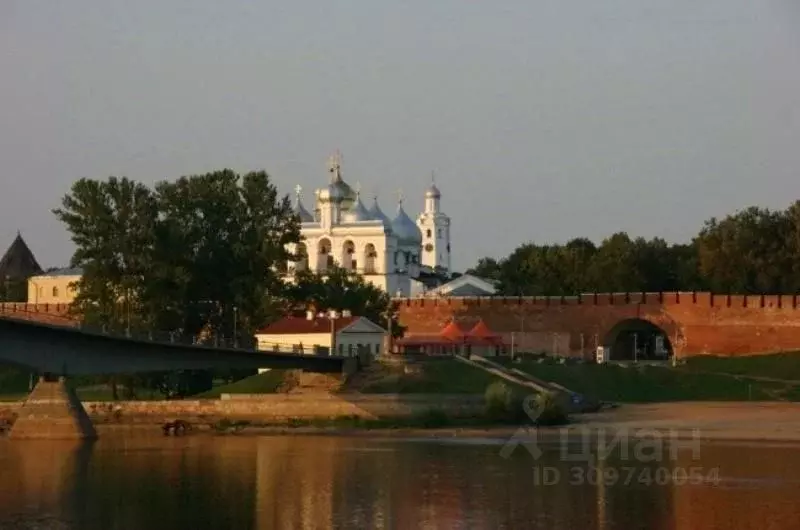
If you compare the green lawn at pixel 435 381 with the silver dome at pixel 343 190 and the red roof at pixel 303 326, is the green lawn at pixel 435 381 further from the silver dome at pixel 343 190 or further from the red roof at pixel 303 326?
the silver dome at pixel 343 190

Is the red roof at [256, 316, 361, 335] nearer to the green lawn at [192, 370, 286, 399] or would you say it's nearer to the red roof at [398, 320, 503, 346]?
the green lawn at [192, 370, 286, 399]

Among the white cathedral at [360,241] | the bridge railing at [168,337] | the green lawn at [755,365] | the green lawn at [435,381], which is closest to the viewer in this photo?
the bridge railing at [168,337]

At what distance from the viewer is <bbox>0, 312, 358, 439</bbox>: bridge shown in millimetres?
45812

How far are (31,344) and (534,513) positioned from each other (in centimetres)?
1873

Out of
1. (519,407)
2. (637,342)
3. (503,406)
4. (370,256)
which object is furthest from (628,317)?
(370,256)

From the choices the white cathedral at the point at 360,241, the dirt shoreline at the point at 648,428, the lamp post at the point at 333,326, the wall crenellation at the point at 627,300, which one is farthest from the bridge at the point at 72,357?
the white cathedral at the point at 360,241

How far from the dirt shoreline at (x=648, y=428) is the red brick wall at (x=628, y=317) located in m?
14.1

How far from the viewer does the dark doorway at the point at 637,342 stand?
7512 centimetres

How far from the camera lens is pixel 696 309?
2852 inches

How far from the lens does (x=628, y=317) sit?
244ft

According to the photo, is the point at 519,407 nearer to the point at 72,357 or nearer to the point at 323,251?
the point at 72,357

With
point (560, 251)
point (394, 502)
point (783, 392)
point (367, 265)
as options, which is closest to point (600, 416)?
point (783, 392)

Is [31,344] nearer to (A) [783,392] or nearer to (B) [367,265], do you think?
(A) [783,392]

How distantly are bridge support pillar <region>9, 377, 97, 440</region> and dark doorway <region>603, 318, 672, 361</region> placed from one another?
30364 millimetres
